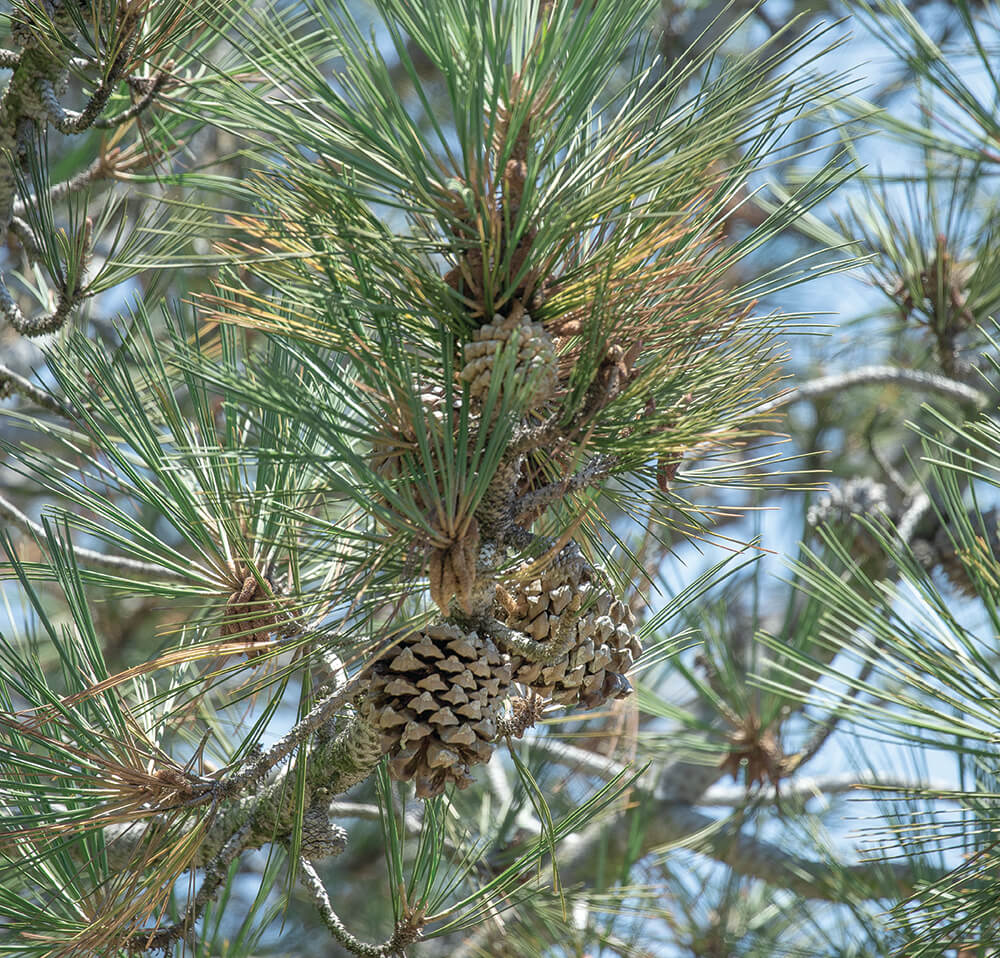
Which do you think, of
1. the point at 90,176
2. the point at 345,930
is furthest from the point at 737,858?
the point at 90,176

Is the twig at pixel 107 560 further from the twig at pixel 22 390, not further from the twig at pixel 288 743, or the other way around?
the twig at pixel 288 743

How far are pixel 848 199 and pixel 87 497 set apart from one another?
55.4 inches

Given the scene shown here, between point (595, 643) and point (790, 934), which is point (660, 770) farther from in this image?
point (595, 643)

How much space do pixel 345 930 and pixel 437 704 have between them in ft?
1.10

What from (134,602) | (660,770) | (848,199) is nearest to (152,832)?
(660,770)

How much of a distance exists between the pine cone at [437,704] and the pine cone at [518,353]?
0.20 metres

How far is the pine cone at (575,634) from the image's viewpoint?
2.78 feet

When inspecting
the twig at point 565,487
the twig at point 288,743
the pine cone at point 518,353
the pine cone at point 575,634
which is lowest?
the twig at point 288,743

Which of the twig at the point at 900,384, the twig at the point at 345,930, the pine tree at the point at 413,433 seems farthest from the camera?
the twig at the point at 900,384

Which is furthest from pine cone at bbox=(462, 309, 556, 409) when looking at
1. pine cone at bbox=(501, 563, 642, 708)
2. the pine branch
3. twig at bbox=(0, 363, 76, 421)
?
the pine branch

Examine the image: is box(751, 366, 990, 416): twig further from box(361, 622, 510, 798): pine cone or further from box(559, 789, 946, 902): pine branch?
box(361, 622, 510, 798): pine cone

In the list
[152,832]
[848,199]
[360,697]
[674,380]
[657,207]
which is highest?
[848,199]

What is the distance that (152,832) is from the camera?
88 centimetres

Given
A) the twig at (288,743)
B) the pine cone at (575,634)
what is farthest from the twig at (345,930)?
the pine cone at (575,634)
